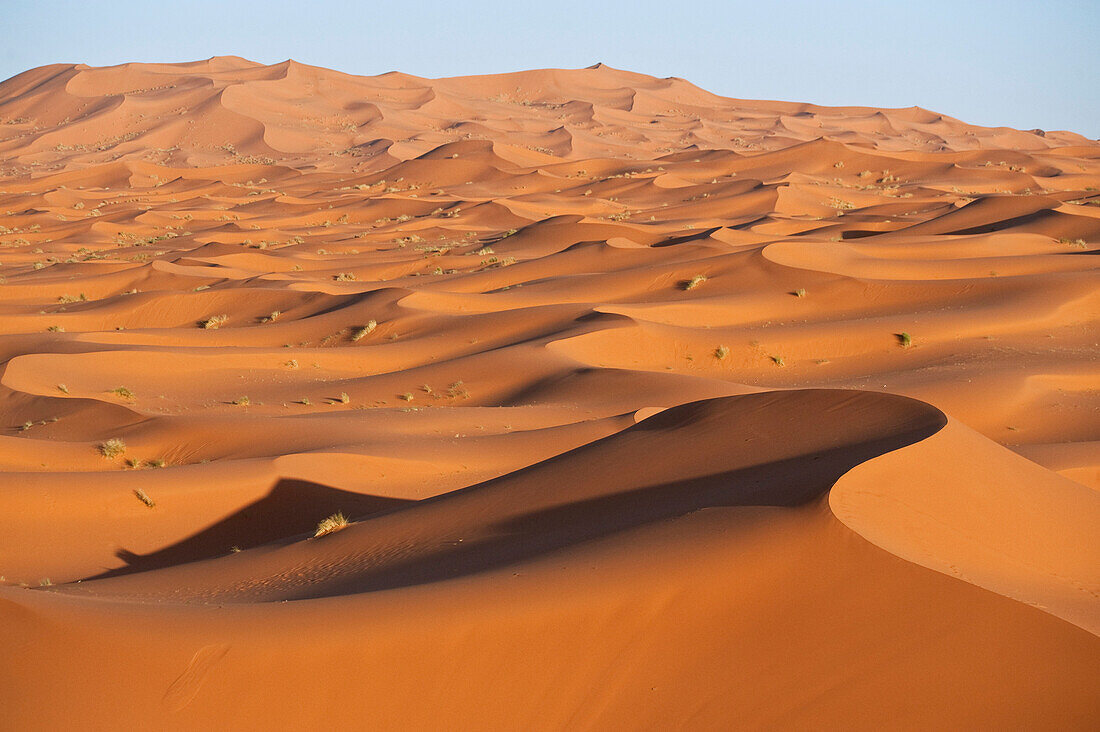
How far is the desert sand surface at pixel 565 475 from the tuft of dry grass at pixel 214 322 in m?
0.38

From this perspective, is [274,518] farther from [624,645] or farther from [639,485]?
[624,645]

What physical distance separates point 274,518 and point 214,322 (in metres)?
12.2

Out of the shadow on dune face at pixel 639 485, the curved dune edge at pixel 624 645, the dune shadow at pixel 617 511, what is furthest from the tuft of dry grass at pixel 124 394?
the curved dune edge at pixel 624 645

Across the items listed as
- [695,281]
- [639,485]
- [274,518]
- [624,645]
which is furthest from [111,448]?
[695,281]

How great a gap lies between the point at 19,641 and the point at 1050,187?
38.8m

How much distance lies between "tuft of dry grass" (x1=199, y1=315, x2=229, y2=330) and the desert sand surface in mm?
382

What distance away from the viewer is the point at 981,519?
5.18 meters

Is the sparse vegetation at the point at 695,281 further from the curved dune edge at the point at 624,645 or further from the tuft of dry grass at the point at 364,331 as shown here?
the curved dune edge at the point at 624,645

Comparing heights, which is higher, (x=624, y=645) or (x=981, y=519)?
(x=981, y=519)

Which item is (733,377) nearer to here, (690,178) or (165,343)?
(165,343)

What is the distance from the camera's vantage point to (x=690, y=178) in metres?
41.0

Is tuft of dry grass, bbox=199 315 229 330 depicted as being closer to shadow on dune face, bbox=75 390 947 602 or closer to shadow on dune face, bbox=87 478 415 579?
shadow on dune face, bbox=87 478 415 579

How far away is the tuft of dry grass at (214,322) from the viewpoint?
2025 centimetres

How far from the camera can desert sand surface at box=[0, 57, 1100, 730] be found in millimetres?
4168
